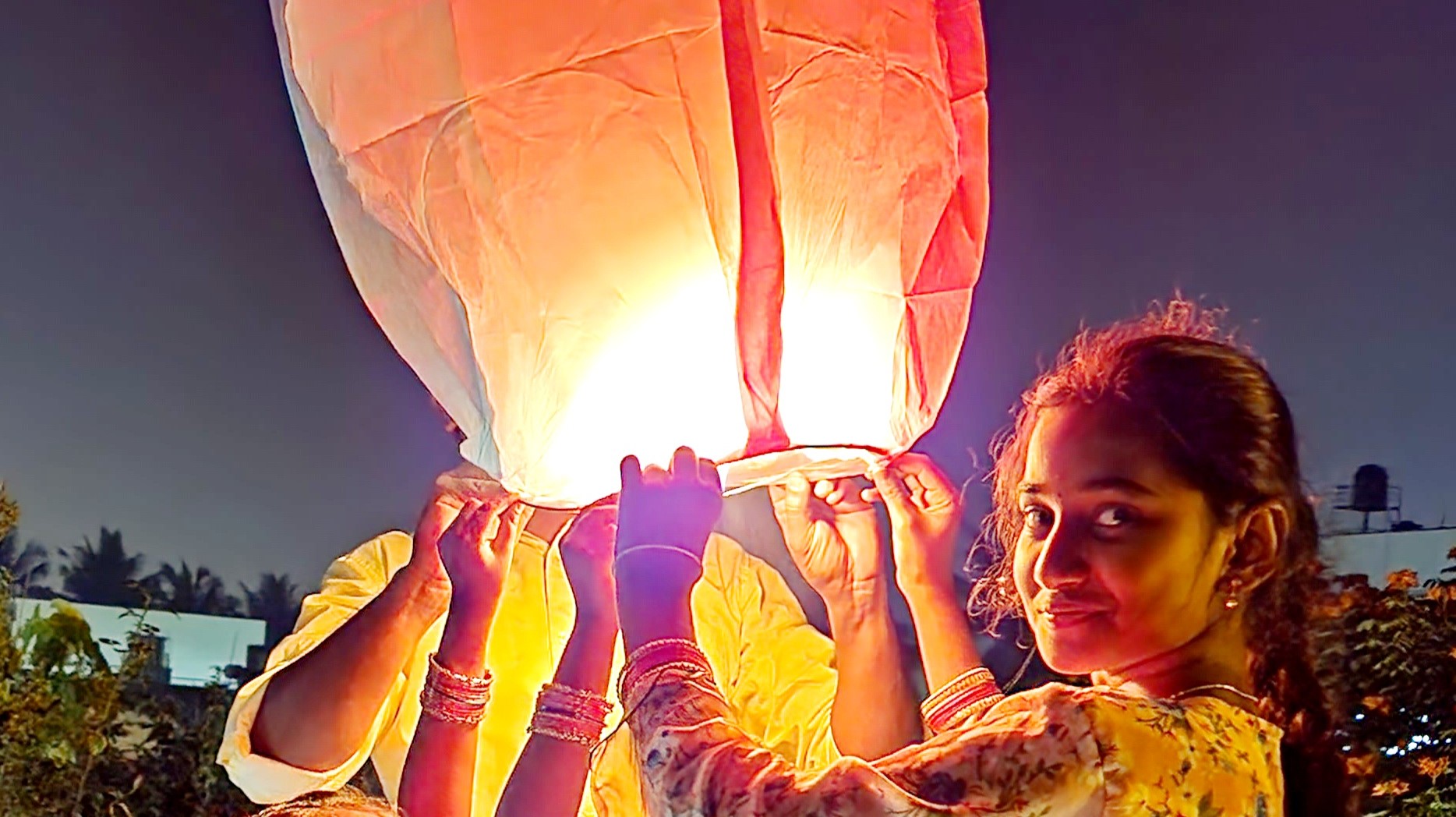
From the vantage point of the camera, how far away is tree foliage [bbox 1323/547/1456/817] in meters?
1.45

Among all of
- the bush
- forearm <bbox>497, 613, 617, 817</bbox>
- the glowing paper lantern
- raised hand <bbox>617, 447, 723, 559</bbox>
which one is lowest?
the bush

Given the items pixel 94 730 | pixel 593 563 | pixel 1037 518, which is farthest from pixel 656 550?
pixel 94 730

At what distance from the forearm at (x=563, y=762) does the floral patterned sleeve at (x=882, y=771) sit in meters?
0.11

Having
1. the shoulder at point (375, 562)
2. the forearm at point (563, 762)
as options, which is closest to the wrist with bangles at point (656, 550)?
the forearm at point (563, 762)

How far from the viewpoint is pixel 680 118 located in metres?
0.60

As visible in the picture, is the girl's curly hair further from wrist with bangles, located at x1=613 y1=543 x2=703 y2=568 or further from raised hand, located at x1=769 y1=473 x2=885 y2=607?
wrist with bangles, located at x1=613 y1=543 x2=703 y2=568

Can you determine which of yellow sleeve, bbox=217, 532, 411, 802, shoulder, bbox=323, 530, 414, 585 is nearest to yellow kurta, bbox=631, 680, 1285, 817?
yellow sleeve, bbox=217, 532, 411, 802

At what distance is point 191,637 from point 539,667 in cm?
156

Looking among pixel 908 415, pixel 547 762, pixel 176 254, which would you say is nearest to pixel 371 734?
pixel 547 762

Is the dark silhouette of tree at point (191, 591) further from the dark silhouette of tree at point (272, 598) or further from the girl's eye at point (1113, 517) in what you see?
the girl's eye at point (1113, 517)

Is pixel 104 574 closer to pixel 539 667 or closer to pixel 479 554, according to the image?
pixel 539 667

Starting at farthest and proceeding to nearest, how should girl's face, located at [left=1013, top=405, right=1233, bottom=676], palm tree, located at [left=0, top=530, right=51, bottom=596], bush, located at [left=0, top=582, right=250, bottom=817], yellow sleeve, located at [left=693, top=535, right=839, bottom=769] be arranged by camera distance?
1. palm tree, located at [left=0, top=530, right=51, bottom=596]
2. bush, located at [left=0, top=582, right=250, bottom=817]
3. yellow sleeve, located at [left=693, top=535, right=839, bottom=769]
4. girl's face, located at [left=1013, top=405, right=1233, bottom=676]

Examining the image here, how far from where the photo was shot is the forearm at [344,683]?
894mm

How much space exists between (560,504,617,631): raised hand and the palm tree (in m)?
1.75
